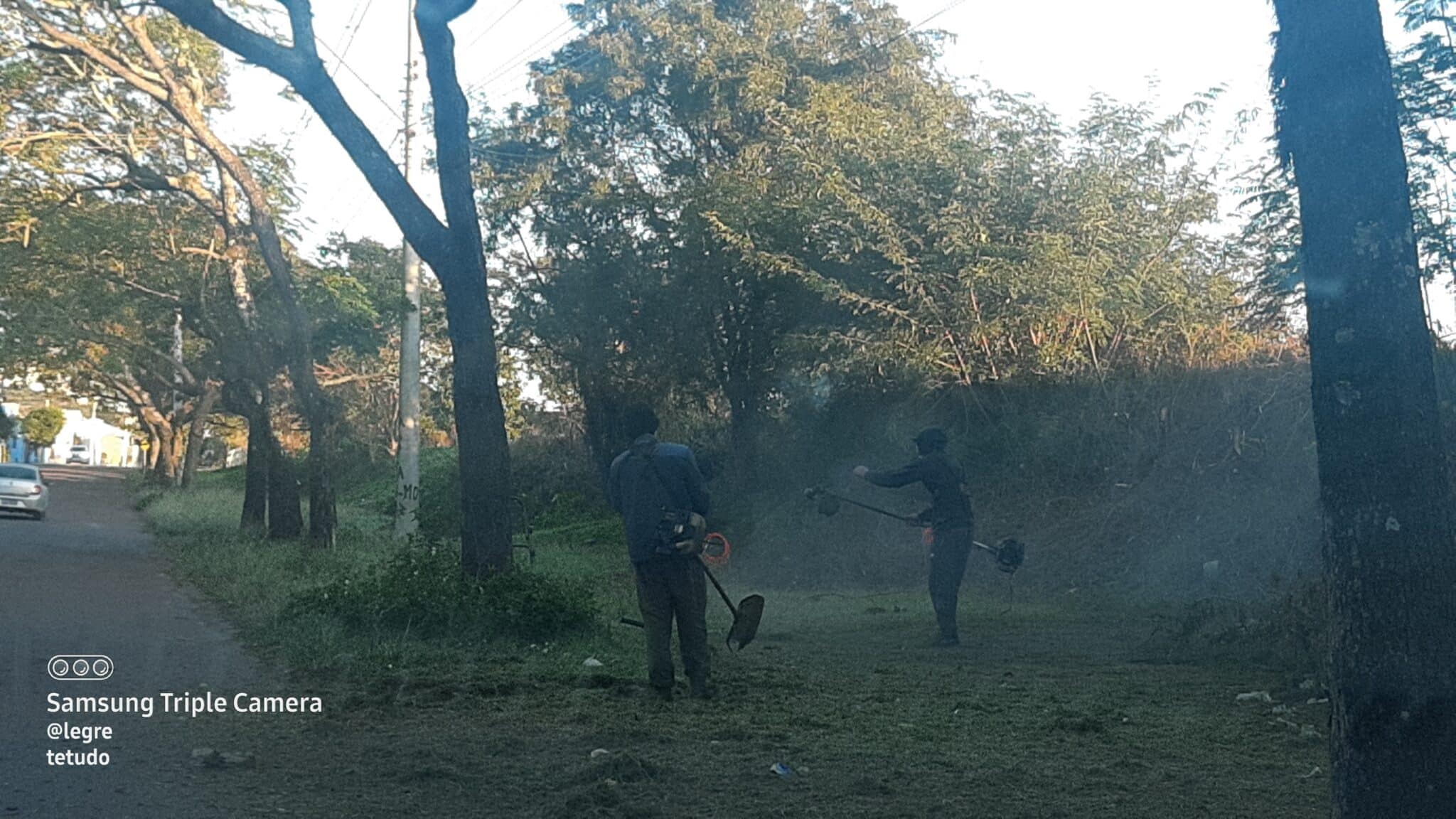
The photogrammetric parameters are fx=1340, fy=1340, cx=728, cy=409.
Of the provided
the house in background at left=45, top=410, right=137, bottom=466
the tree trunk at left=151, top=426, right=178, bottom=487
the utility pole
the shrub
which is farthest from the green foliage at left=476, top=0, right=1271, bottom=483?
the house in background at left=45, top=410, right=137, bottom=466

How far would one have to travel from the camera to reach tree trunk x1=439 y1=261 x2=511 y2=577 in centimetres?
1121

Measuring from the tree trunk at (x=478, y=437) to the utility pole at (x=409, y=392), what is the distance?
29.9ft

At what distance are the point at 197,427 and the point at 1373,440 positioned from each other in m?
43.7

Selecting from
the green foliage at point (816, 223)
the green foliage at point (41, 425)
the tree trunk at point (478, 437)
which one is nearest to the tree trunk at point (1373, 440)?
the tree trunk at point (478, 437)

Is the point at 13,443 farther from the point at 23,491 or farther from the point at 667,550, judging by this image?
the point at 667,550

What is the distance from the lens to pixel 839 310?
19.4 m

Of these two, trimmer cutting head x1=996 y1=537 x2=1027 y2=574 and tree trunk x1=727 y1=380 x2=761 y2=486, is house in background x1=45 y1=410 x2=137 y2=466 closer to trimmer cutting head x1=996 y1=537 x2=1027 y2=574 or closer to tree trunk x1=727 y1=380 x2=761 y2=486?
tree trunk x1=727 y1=380 x2=761 y2=486

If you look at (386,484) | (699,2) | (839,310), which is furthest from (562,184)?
(386,484)

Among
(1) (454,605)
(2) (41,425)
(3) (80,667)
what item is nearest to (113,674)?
(3) (80,667)

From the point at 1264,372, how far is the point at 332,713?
1180 cm

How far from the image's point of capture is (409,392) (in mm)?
20844

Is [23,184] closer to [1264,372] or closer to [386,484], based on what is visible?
[1264,372]

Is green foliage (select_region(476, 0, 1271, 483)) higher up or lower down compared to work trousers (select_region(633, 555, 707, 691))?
higher up

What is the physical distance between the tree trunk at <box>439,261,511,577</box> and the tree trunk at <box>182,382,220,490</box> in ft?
106
